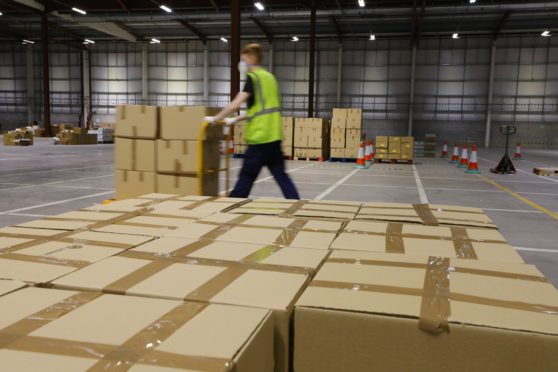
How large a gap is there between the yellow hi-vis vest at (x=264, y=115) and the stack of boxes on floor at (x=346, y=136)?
41.0ft

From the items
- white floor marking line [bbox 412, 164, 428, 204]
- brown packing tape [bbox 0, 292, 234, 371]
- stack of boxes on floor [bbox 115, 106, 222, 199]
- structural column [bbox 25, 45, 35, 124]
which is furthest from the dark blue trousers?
structural column [bbox 25, 45, 35, 124]

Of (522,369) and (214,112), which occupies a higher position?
(214,112)

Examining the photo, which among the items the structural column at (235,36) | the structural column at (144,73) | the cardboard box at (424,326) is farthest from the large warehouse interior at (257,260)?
the structural column at (144,73)

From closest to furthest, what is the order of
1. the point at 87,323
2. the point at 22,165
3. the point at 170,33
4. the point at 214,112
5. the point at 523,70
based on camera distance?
the point at 87,323 → the point at 214,112 → the point at 22,165 → the point at 523,70 → the point at 170,33

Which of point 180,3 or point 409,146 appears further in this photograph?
point 180,3

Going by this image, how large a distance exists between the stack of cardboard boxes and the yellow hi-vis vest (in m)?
12.7

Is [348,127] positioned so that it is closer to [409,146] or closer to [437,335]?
[409,146]

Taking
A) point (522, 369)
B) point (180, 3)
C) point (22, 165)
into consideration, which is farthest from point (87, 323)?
point (180, 3)

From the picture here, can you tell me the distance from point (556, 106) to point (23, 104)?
35.3 metres

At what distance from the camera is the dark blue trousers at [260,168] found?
13.7ft

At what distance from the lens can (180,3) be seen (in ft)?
79.2

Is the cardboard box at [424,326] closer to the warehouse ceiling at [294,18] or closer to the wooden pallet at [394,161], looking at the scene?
the wooden pallet at [394,161]

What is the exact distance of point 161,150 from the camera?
182 inches

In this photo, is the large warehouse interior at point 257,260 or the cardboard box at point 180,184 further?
the cardboard box at point 180,184
